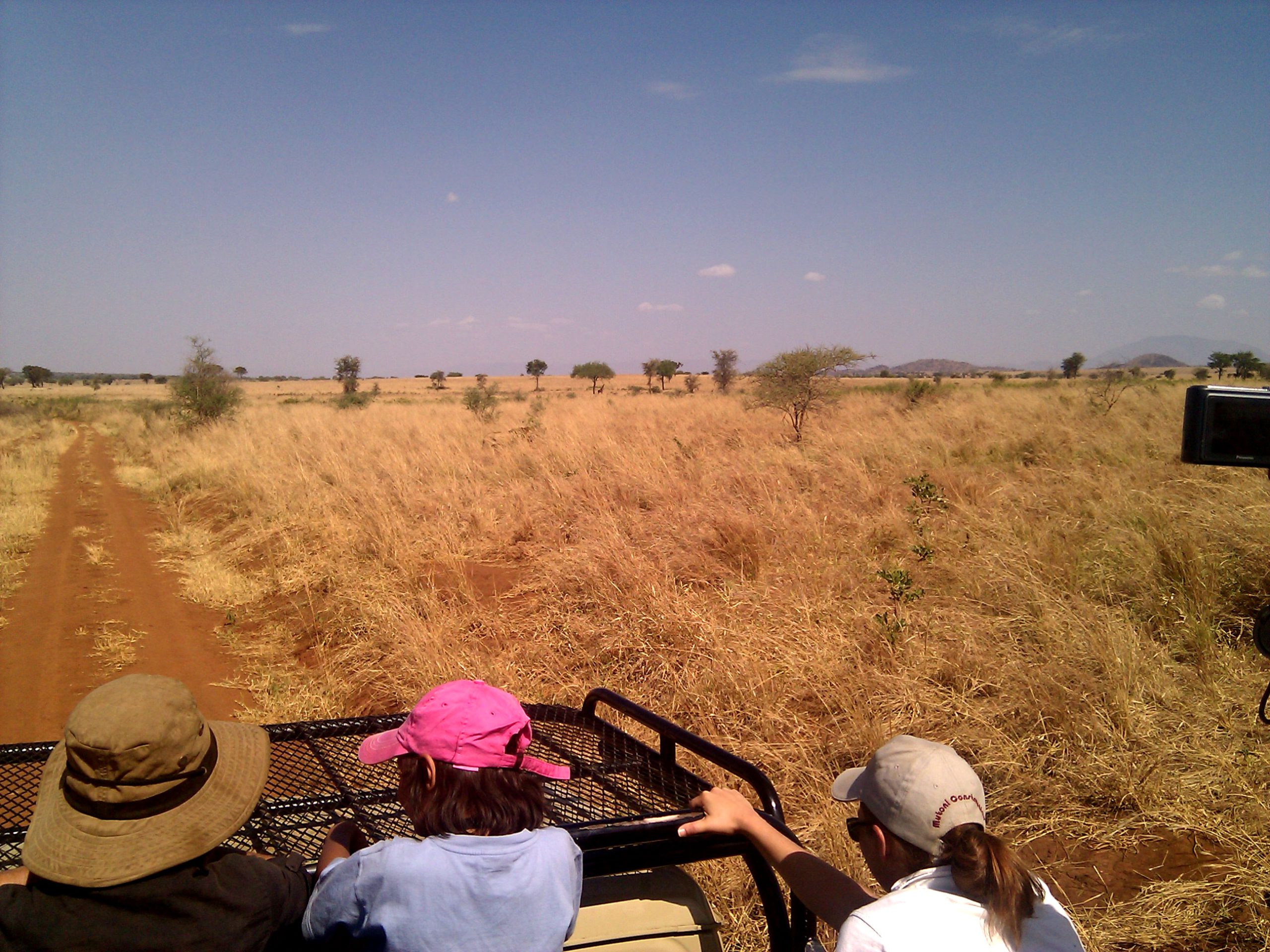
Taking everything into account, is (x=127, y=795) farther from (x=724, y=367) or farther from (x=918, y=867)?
(x=724, y=367)

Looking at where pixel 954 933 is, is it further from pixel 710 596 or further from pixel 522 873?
pixel 710 596

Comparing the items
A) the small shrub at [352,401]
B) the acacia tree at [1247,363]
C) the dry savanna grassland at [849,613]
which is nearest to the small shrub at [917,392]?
the dry savanna grassland at [849,613]

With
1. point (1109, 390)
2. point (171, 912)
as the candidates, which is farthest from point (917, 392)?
point (171, 912)

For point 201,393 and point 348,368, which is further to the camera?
point 348,368

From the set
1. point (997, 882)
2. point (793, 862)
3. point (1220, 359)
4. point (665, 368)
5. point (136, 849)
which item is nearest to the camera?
point (136, 849)

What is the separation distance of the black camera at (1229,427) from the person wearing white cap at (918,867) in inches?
41.1

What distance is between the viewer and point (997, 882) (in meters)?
1.35

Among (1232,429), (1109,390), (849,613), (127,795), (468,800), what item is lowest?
(849,613)

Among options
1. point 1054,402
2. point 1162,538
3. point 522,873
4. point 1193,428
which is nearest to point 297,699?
point 522,873

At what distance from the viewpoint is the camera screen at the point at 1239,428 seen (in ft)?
5.79

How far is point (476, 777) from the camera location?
4.51 feet

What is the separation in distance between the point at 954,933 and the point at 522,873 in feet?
2.69

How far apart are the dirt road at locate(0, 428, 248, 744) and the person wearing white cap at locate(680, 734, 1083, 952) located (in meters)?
3.97

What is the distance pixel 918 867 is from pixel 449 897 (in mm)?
1027
